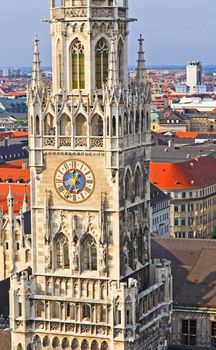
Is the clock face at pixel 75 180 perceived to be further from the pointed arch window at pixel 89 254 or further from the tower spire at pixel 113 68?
the tower spire at pixel 113 68

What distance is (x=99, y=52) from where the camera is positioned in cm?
5597

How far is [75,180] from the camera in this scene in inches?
2221

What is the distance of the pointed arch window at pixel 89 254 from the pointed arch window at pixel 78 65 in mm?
8604

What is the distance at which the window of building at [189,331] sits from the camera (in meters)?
75.7

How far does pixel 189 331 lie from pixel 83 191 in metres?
23.5

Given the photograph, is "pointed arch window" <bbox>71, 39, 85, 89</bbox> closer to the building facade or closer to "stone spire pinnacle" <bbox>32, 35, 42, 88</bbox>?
"stone spire pinnacle" <bbox>32, 35, 42, 88</bbox>

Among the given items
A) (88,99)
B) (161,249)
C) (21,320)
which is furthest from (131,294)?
(161,249)

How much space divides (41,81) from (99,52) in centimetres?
364

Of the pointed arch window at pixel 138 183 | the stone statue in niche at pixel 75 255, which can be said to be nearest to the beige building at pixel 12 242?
the pointed arch window at pixel 138 183

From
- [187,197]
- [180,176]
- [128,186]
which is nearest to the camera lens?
[128,186]

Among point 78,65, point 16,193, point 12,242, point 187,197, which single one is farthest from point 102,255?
point 187,197

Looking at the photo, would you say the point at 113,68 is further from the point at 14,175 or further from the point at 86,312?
the point at 14,175

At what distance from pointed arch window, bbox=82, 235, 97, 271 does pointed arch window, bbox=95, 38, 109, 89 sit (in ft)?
28.5

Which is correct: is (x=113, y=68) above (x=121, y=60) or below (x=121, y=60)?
below
